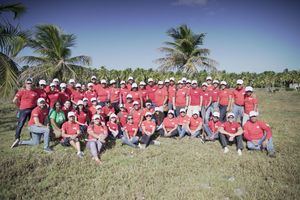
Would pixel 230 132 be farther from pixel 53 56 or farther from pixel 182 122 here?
pixel 53 56

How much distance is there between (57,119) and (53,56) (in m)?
8.47

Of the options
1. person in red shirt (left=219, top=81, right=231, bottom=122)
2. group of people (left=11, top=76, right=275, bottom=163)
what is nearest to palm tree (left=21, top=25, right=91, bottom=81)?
group of people (left=11, top=76, right=275, bottom=163)

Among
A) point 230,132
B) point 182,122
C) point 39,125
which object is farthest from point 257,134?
point 39,125

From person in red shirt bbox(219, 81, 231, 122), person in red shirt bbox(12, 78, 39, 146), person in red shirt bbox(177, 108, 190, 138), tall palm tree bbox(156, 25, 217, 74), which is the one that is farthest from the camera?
tall palm tree bbox(156, 25, 217, 74)

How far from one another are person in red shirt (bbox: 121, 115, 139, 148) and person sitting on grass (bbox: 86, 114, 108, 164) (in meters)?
0.91

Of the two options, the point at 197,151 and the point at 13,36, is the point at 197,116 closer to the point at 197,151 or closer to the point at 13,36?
the point at 197,151

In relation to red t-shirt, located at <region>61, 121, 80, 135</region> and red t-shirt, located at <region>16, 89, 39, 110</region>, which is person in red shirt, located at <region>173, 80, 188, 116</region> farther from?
red t-shirt, located at <region>16, 89, 39, 110</region>

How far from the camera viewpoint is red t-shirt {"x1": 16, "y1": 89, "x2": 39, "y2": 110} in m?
9.37

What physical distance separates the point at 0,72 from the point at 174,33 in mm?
15292

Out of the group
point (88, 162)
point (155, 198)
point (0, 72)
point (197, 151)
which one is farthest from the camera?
point (0, 72)

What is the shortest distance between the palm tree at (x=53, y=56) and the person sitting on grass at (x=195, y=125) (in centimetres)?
906

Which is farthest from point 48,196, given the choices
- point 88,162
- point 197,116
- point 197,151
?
point 197,116

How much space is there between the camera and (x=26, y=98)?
30.8ft

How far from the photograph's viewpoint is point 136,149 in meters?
9.20
